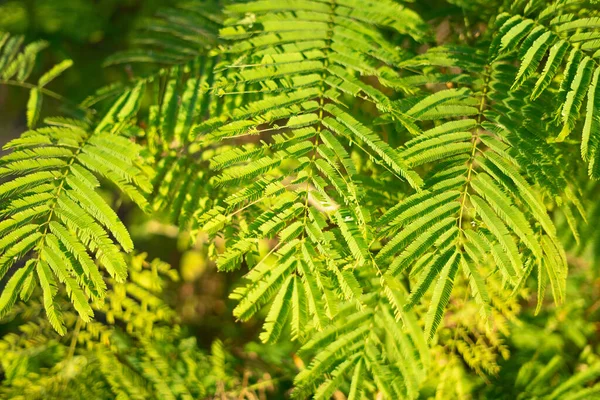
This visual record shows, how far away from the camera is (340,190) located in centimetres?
114

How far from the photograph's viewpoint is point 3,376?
1989 millimetres

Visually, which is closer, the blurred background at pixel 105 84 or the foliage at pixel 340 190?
the foliage at pixel 340 190

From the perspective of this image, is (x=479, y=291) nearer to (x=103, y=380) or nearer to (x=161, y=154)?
(x=161, y=154)

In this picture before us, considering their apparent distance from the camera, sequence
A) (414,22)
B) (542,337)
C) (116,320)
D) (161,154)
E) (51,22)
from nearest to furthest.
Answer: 1. (414,22)
2. (161,154)
3. (542,337)
4. (116,320)
5. (51,22)

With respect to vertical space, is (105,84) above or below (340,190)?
above

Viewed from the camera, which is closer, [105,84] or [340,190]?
[340,190]

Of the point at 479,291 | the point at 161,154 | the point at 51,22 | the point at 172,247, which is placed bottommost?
the point at 172,247

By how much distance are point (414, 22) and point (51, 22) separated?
2009 mm

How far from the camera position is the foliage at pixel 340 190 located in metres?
1.13

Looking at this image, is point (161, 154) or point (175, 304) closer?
point (161, 154)

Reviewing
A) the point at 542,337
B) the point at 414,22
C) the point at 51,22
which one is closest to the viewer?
the point at 414,22

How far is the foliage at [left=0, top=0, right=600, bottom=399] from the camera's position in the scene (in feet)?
3.72

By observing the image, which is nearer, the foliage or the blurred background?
the foliage

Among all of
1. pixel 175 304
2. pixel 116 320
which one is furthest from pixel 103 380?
pixel 175 304
